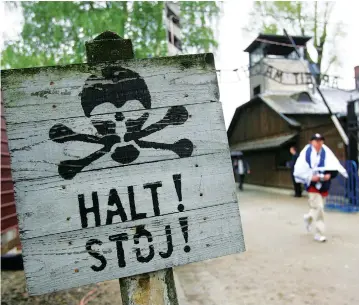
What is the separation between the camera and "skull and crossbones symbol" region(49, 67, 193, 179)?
1259 millimetres

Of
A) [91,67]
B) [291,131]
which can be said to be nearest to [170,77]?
[91,67]

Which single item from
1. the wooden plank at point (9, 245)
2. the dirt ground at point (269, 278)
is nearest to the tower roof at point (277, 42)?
the dirt ground at point (269, 278)

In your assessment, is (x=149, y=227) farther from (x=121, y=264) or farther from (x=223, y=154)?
(x=223, y=154)

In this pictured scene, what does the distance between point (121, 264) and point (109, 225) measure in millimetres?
155

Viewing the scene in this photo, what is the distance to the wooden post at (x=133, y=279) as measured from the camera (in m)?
1.30

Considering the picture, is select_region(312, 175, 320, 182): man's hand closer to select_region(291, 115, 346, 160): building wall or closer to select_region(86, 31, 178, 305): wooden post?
select_region(86, 31, 178, 305): wooden post

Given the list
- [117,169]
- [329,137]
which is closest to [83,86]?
[117,169]

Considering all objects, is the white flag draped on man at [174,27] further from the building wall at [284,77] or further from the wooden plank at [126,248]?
the wooden plank at [126,248]

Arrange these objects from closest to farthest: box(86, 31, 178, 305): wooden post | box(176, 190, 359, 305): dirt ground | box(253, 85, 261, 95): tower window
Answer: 1. box(86, 31, 178, 305): wooden post
2. box(176, 190, 359, 305): dirt ground
3. box(253, 85, 261, 95): tower window

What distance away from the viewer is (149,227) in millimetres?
1261

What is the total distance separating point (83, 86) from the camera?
1.29 m

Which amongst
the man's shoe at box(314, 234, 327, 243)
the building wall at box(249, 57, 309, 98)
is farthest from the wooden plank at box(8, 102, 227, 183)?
the building wall at box(249, 57, 309, 98)

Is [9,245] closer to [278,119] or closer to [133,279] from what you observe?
[133,279]

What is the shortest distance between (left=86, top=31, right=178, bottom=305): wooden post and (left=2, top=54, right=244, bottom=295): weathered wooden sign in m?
0.08
